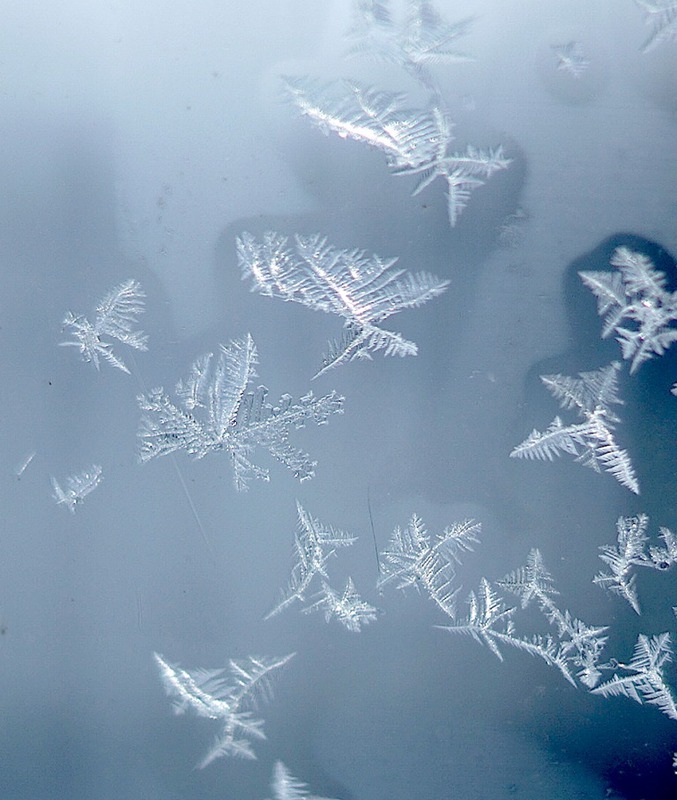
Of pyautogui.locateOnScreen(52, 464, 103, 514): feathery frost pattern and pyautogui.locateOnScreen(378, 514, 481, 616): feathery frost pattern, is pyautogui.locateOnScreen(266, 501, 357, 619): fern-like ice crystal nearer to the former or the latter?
pyautogui.locateOnScreen(378, 514, 481, 616): feathery frost pattern

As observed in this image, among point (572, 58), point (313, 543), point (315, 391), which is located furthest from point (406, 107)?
point (313, 543)

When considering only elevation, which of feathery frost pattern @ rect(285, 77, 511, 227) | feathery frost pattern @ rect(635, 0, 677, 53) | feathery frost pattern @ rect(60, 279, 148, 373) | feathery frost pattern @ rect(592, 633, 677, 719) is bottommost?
feathery frost pattern @ rect(592, 633, 677, 719)

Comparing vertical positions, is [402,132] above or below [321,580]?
above

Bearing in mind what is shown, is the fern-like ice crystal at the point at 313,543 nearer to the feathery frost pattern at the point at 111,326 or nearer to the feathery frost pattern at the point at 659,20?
the feathery frost pattern at the point at 111,326

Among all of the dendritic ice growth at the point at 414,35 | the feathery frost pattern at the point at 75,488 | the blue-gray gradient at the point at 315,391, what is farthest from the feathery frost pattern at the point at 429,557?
the dendritic ice growth at the point at 414,35

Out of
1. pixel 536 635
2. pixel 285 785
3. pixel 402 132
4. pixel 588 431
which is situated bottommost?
pixel 285 785

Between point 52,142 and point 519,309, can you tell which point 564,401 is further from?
point 52,142

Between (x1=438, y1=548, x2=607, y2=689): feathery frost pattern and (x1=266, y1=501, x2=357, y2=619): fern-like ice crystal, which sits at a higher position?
(x1=266, y1=501, x2=357, y2=619): fern-like ice crystal

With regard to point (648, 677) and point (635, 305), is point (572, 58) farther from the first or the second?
point (648, 677)

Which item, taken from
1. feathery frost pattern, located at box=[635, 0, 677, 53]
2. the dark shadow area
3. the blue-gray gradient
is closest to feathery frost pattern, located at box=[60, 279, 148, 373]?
the blue-gray gradient
